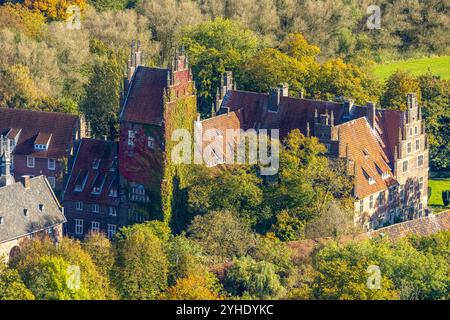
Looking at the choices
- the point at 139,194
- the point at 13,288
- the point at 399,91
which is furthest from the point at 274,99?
the point at 13,288

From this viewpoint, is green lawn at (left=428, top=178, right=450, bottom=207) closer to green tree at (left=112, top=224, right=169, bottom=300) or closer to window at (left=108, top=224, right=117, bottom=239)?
window at (left=108, top=224, right=117, bottom=239)

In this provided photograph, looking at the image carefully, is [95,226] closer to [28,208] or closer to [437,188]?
[28,208]

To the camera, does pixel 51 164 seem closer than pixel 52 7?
Yes

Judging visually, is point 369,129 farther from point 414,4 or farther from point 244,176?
point 414,4

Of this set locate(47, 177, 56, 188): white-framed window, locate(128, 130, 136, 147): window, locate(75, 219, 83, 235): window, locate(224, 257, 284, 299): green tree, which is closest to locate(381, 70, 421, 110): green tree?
locate(128, 130, 136, 147): window

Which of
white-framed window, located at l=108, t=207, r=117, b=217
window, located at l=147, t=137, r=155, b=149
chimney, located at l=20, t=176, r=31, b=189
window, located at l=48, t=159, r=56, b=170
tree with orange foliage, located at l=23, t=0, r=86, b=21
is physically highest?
tree with orange foliage, located at l=23, t=0, r=86, b=21
